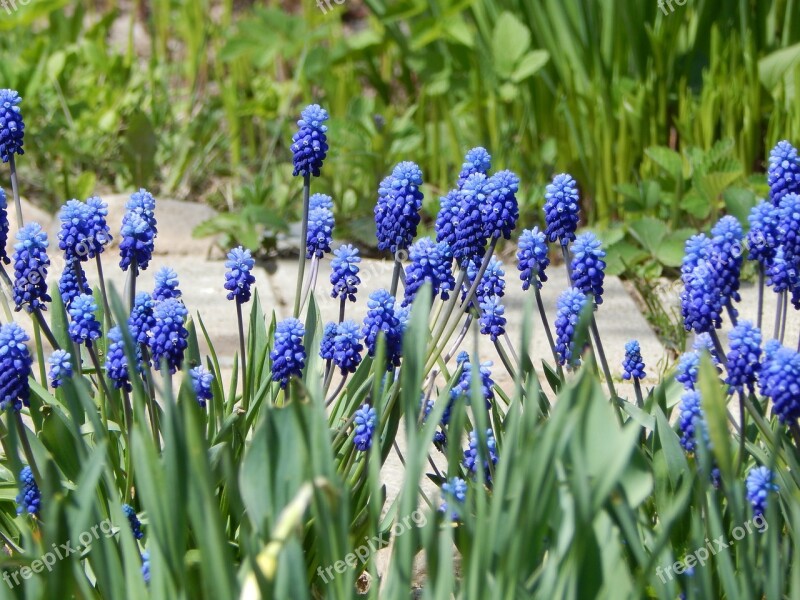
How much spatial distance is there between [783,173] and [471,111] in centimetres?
233

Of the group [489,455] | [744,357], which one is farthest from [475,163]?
[744,357]

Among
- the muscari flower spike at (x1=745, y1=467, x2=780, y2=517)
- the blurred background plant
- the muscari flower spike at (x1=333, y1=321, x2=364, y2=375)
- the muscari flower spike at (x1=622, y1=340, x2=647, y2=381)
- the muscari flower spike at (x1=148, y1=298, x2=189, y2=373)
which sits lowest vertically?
the muscari flower spike at (x1=745, y1=467, x2=780, y2=517)

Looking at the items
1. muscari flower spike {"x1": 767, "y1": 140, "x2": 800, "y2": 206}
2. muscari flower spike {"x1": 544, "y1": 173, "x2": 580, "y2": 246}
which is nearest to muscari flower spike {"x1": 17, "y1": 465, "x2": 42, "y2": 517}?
muscari flower spike {"x1": 544, "y1": 173, "x2": 580, "y2": 246}

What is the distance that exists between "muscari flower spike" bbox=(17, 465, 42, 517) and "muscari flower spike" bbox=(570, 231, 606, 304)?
0.94 meters

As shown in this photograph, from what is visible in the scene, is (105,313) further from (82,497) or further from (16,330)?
(82,497)

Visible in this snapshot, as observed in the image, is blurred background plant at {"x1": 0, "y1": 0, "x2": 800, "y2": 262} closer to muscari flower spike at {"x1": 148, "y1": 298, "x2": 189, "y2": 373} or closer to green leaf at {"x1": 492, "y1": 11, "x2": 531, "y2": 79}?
green leaf at {"x1": 492, "y1": 11, "x2": 531, "y2": 79}

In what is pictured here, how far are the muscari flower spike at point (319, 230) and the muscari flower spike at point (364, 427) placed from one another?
493 millimetres

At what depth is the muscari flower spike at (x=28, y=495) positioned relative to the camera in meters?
1.83

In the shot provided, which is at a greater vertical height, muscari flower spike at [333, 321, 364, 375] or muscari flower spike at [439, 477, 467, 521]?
muscari flower spike at [333, 321, 364, 375]

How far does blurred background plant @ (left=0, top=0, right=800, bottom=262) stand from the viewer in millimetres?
3879

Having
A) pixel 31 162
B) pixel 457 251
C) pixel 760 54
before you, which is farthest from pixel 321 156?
pixel 31 162

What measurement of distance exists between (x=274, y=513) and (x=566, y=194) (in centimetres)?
82

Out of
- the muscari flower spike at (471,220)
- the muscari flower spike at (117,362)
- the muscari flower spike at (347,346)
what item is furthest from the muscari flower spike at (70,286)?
the muscari flower spike at (471,220)

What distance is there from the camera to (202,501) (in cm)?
140
